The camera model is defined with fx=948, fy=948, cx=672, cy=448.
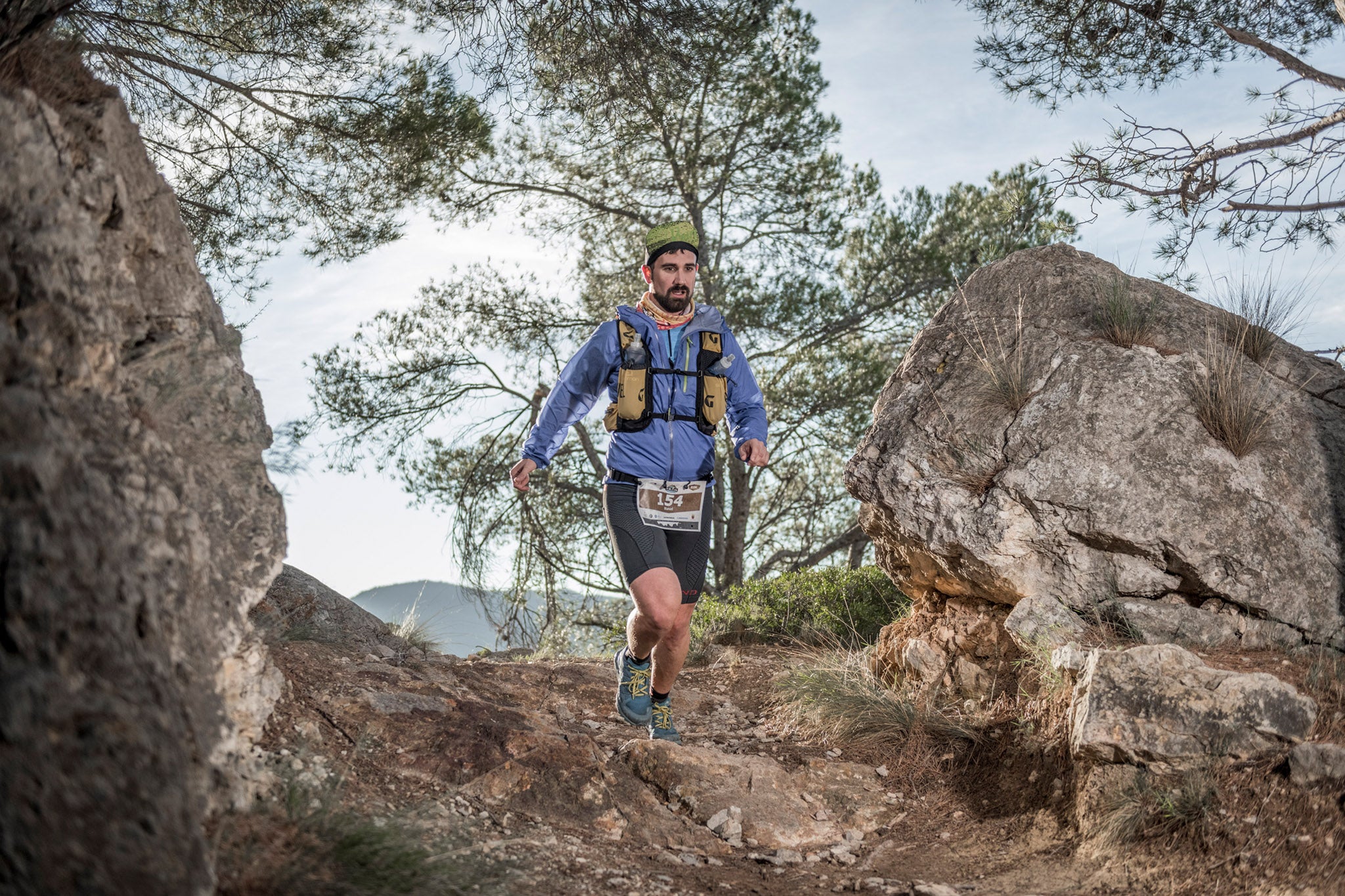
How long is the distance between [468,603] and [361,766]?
19.2ft

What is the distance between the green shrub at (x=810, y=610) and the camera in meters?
7.61

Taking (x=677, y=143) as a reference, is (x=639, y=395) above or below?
below

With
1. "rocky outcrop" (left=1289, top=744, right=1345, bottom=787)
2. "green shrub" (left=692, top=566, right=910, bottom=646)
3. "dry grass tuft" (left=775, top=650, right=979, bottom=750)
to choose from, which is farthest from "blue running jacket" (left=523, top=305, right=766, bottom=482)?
"green shrub" (left=692, top=566, right=910, bottom=646)

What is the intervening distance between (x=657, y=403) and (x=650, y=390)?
7cm

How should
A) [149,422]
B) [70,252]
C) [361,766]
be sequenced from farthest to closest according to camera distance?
[361,766], [149,422], [70,252]

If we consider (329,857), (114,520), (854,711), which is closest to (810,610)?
(854,711)

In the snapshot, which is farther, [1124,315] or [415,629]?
[415,629]

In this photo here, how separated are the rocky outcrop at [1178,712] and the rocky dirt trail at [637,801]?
482mm

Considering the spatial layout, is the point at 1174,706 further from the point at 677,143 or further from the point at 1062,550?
the point at 677,143

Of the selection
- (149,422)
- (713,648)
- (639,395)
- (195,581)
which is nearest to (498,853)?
(195,581)

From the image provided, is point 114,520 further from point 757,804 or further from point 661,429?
point 757,804

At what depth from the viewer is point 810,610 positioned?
311 inches

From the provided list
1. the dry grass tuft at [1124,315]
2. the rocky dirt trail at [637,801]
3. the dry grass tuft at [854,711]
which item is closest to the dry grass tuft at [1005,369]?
the dry grass tuft at [1124,315]

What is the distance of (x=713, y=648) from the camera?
25.5ft
